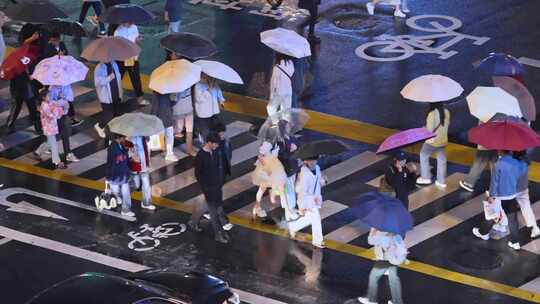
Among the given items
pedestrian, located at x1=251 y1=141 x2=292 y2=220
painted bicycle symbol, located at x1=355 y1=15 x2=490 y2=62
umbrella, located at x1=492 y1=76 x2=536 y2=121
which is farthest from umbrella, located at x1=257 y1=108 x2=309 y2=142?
painted bicycle symbol, located at x1=355 y1=15 x2=490 y2=62

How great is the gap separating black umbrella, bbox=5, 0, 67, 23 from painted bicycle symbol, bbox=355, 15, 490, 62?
629cm

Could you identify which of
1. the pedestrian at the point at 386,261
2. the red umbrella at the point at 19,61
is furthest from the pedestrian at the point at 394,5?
the pedestrian at the point at 386,261

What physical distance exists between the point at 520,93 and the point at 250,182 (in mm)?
4408

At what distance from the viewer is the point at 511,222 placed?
59.8ft

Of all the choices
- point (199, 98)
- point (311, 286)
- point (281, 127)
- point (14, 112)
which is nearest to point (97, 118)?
point (14, 112)

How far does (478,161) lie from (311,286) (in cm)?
394

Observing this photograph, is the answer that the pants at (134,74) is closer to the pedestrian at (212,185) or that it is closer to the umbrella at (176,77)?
the umbrella at (176,77)

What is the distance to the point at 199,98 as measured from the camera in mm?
19703

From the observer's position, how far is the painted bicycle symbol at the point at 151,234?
58.1ft

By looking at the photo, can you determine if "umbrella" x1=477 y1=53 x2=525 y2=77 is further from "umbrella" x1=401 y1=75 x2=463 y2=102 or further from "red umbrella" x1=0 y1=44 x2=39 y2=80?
"red umbrella" x1=0 y1=44 x2=39 y2=80

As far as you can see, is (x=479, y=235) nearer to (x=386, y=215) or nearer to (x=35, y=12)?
(x=386, y=215)

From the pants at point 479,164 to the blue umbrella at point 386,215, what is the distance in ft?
12.9

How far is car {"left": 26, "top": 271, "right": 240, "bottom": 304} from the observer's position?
14.1 m

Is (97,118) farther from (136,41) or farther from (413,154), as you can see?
(413,154)
